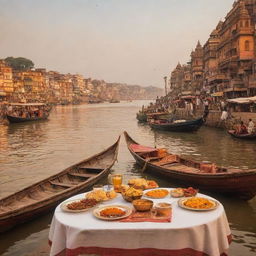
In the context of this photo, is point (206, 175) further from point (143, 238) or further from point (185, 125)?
point (185, 125)

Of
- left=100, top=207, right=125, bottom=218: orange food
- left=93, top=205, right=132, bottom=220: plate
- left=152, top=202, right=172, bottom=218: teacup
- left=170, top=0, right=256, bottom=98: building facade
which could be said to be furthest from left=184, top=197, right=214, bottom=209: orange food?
left=170, top=0, right=256, bottom=98: building facade

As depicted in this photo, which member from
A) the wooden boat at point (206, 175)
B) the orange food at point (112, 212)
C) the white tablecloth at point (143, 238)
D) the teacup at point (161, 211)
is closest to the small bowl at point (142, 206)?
the teacup at point (161, 211)

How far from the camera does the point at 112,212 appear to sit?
3986 millimetres

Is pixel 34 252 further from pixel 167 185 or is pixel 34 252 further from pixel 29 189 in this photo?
pixel 167 185

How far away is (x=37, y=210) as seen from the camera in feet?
23.5

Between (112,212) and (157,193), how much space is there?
3.48 feet

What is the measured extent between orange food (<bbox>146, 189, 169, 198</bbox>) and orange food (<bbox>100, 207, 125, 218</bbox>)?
0.78 metres

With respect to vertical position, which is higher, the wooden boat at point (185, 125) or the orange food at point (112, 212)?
the orange food at point (112, 212)

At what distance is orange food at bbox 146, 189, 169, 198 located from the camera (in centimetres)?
473

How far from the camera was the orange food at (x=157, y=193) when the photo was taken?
15.5 ft

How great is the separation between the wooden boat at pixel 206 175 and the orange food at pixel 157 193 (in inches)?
140

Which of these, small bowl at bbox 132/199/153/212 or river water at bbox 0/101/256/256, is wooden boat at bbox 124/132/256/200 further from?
small bowl at bbox 132/199/153/212

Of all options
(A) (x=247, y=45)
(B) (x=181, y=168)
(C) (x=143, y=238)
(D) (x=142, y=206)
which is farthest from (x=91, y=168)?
(A) (x=247, y=45)

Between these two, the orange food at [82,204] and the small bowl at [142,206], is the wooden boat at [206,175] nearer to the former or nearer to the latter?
the small bowl at [142,206]
